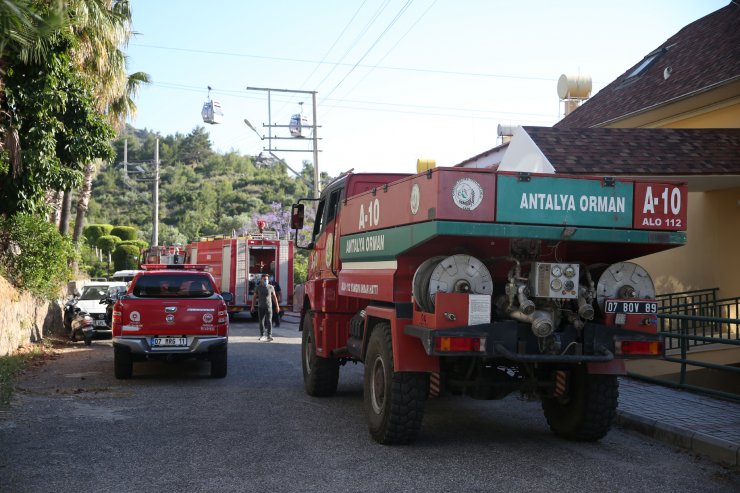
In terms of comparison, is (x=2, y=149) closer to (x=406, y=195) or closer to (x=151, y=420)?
(x=151, y=420)

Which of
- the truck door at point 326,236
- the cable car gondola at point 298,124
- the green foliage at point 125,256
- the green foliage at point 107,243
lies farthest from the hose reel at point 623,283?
the green foliage at point 107,243

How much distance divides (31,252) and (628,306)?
14.5 metres

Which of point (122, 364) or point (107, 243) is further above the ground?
point (107, 243)

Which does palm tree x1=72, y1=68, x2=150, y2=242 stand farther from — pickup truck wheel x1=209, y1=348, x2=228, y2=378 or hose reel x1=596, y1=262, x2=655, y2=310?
hose reel x1=596, y1=262, x2=655, y2=310

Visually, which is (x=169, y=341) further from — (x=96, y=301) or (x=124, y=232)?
(x=124, y=232)

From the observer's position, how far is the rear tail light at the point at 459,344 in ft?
21.8

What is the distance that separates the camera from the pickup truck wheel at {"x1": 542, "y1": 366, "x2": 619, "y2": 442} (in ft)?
25.1

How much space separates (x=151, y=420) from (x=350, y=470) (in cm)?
325

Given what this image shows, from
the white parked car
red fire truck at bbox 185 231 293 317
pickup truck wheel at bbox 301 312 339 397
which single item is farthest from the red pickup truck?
red fire truck at bbox 185 231 293 317

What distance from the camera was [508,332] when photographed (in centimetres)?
686

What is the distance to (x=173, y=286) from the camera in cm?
1295

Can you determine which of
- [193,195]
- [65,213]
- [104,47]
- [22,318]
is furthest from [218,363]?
[193,195]

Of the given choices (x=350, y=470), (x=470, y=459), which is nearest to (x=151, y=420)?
(x=350, y=470)

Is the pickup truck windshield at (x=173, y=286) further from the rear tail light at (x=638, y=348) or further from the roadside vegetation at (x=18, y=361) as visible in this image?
the rear tail light at (x=638, y=348)
